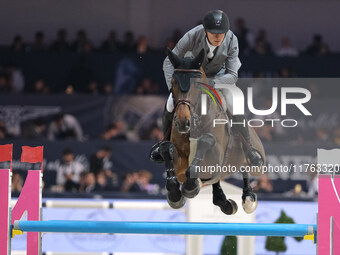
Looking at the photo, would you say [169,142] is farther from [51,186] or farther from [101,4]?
[101,4]

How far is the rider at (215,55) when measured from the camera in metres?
4.83

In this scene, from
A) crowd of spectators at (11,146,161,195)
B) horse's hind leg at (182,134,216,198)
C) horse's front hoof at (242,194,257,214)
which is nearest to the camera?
horse's hind leg at (182,134,216,198)

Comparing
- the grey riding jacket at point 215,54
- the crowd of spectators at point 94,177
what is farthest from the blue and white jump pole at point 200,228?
the crowd of spectators at point 94,177

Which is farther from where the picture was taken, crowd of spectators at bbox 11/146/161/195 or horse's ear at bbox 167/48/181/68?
crowd of spectators at bbox 11/146/161/195

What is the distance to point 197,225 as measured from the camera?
4.79m

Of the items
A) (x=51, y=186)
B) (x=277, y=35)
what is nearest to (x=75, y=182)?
(x=51, y=186)

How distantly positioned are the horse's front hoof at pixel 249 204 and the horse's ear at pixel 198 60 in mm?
1105

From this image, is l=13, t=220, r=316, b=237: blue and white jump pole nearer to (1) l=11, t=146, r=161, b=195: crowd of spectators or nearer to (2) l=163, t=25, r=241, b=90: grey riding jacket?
(2) l=163, t=25, r=241, b=90: grey riding jacket

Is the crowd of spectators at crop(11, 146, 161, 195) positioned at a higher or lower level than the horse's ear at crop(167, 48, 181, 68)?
lower

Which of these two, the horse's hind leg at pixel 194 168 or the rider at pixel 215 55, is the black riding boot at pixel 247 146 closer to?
the rider at pixel 215 55

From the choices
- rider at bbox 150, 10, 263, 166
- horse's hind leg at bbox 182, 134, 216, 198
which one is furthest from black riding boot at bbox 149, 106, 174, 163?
horse's hind leg at bbox 182, 134, 216, 198

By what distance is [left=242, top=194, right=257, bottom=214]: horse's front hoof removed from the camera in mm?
5207

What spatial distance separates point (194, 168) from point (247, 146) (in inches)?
26.5

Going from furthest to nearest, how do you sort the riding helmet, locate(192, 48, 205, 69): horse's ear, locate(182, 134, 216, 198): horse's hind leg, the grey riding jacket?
the grey riding jacket → the riding helmet → locate(192, 48, 205, 69): horse's ear → locate(182, 134, 216, 198): horse's hind leg
